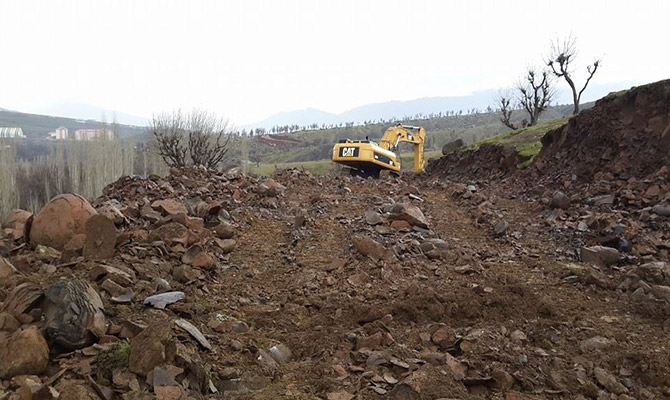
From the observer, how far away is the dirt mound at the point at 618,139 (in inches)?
333

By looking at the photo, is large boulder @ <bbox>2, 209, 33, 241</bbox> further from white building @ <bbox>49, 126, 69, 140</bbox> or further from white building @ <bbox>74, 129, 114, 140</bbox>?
white building @ <bbox>49, 126, 69, 140</bbox>

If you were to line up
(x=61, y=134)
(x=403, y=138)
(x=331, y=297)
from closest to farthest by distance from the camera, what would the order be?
(x=331, y=297) < (x=403, y=138) < (x=61, y=134)

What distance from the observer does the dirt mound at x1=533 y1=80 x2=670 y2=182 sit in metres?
8.45

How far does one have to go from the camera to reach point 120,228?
5070 mm

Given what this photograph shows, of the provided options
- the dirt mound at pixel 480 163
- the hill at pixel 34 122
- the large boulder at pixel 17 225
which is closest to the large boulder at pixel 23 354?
the large boulder at pixel 17 225

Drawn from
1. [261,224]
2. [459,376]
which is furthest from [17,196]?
[459,376]

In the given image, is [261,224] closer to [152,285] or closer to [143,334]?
[152,285]

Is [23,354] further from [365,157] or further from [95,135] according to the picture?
[95,135]

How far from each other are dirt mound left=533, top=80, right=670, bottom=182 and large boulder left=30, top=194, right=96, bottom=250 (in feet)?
27.5

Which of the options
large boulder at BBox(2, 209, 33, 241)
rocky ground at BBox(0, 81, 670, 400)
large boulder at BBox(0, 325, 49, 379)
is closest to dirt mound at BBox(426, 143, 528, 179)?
rocky ground at BBox(0, 81, 670, 400)

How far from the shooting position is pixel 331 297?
4.21 m

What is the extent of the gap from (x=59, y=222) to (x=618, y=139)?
9567 mm

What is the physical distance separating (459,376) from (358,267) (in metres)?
2.14

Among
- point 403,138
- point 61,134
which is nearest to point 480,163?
point 403,138
